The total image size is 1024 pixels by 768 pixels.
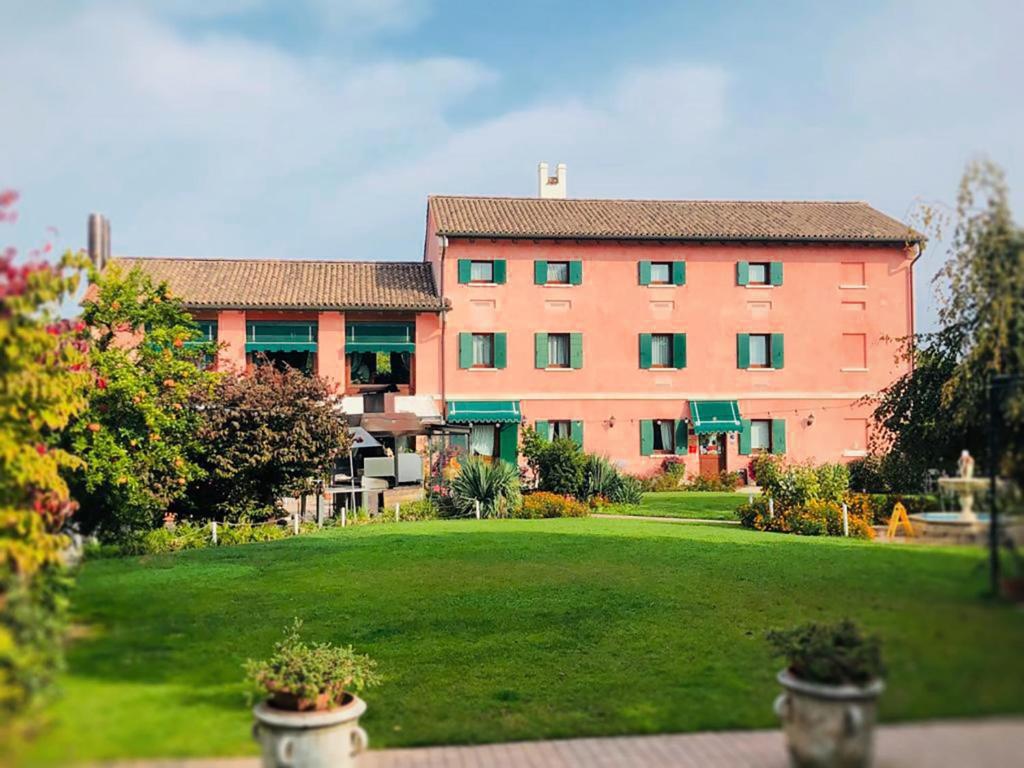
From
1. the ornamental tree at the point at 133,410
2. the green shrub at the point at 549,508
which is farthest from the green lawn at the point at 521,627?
the green shrub at the point at 549,508

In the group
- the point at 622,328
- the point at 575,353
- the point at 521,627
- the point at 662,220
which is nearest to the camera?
the point at 521,627

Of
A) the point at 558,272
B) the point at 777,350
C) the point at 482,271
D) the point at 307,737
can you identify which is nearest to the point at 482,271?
the point at 482,271

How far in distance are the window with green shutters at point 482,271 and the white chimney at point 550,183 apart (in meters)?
7.11

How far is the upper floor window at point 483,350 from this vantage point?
37.8 metres

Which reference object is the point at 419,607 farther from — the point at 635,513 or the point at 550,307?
the point at 550,307

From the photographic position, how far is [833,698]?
5328mm

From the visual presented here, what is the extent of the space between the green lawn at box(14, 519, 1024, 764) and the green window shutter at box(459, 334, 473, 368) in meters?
17.7

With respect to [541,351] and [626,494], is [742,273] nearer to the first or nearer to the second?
[541,351]

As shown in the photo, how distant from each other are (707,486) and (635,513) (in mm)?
11247

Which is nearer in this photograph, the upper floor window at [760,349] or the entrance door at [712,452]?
the entrance door at [712,452]

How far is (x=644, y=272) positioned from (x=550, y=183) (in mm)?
7834

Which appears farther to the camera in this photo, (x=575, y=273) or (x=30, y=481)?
(x=575, y=273)

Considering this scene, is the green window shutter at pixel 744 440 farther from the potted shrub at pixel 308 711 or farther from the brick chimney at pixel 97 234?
the brick chimney at pixel 97 234

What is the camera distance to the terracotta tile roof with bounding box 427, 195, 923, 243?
38.0 meters
